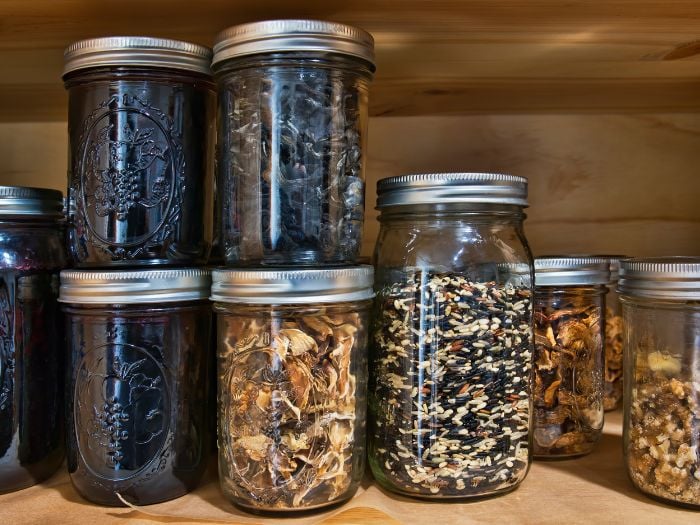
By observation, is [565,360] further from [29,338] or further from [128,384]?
[29,338]

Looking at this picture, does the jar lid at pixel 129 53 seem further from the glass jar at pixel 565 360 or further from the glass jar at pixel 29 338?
the glass jar at pixel 565 360

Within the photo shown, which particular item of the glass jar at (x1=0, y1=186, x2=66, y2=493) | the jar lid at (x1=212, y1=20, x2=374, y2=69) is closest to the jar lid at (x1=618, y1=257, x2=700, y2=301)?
the jar lid at (x1=212, y1=20, x2=374, y2=69)

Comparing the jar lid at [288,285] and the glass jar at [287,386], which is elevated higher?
the jar lid at [288,285]

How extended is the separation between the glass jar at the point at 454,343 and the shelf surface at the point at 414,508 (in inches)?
1.0

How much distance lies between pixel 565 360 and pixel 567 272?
0.38 feet

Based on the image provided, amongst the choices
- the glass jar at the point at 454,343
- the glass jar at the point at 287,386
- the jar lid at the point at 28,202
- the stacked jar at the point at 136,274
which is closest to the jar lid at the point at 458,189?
the glass jar at the point at 454,343

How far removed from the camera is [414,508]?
0.75m

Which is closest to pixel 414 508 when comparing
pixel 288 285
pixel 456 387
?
pixel 456 387

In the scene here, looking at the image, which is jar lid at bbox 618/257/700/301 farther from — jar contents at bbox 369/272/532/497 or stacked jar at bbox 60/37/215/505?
stacked jar at bbox 60/37/215/505

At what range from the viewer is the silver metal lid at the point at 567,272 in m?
0.90

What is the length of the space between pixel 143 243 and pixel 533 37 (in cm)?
55

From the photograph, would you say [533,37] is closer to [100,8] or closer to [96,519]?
[100,8]

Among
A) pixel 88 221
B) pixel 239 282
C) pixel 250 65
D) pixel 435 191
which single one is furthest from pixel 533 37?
pixel 88 221

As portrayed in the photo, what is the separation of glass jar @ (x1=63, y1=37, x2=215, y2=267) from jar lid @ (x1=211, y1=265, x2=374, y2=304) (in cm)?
12
